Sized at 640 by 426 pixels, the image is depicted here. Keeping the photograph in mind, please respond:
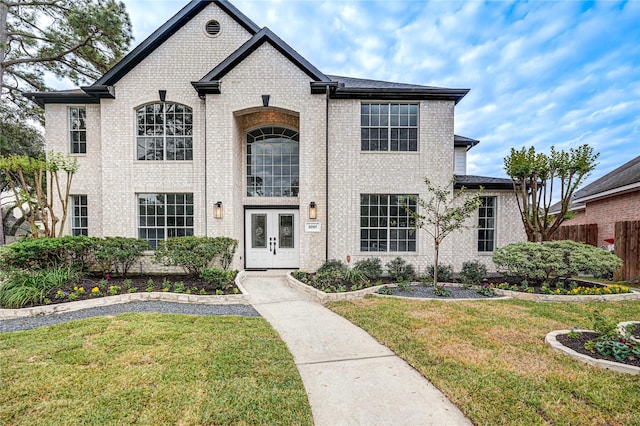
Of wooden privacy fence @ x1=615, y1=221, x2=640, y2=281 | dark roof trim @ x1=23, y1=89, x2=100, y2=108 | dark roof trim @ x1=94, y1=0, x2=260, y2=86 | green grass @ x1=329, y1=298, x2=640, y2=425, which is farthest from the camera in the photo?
dark roof trim @ x1=23, y1=89, x2=100, y2=108

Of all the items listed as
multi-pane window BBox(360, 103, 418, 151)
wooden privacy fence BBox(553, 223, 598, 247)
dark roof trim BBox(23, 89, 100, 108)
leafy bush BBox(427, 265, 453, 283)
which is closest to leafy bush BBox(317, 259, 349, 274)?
leafy bush BBox(427, 265, 453, 283)

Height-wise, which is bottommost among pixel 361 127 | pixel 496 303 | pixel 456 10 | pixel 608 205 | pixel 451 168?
pixel 496 303

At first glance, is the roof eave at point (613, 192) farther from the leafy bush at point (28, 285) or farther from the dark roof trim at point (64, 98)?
the dark roof trim at point (64, 98)

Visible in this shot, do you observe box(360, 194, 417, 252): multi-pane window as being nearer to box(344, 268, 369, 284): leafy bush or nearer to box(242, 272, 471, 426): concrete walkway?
box(344, 268, 369, 284): leafy bush

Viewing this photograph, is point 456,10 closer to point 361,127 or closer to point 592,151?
point 361,127

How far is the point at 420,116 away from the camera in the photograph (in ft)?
33.4

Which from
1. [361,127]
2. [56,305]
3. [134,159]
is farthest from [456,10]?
[56,305]

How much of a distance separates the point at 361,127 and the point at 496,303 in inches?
272

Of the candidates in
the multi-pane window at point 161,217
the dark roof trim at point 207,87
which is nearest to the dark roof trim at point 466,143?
the dark roof trim at point 207,87

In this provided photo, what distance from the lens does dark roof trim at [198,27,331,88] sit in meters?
9.30

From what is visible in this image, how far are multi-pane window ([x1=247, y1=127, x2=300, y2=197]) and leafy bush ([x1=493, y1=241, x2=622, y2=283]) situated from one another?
751 cm

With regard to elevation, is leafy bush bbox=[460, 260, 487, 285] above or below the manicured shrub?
below

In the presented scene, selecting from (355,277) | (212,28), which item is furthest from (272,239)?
(212,28)

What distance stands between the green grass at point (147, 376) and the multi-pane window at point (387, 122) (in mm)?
7814
